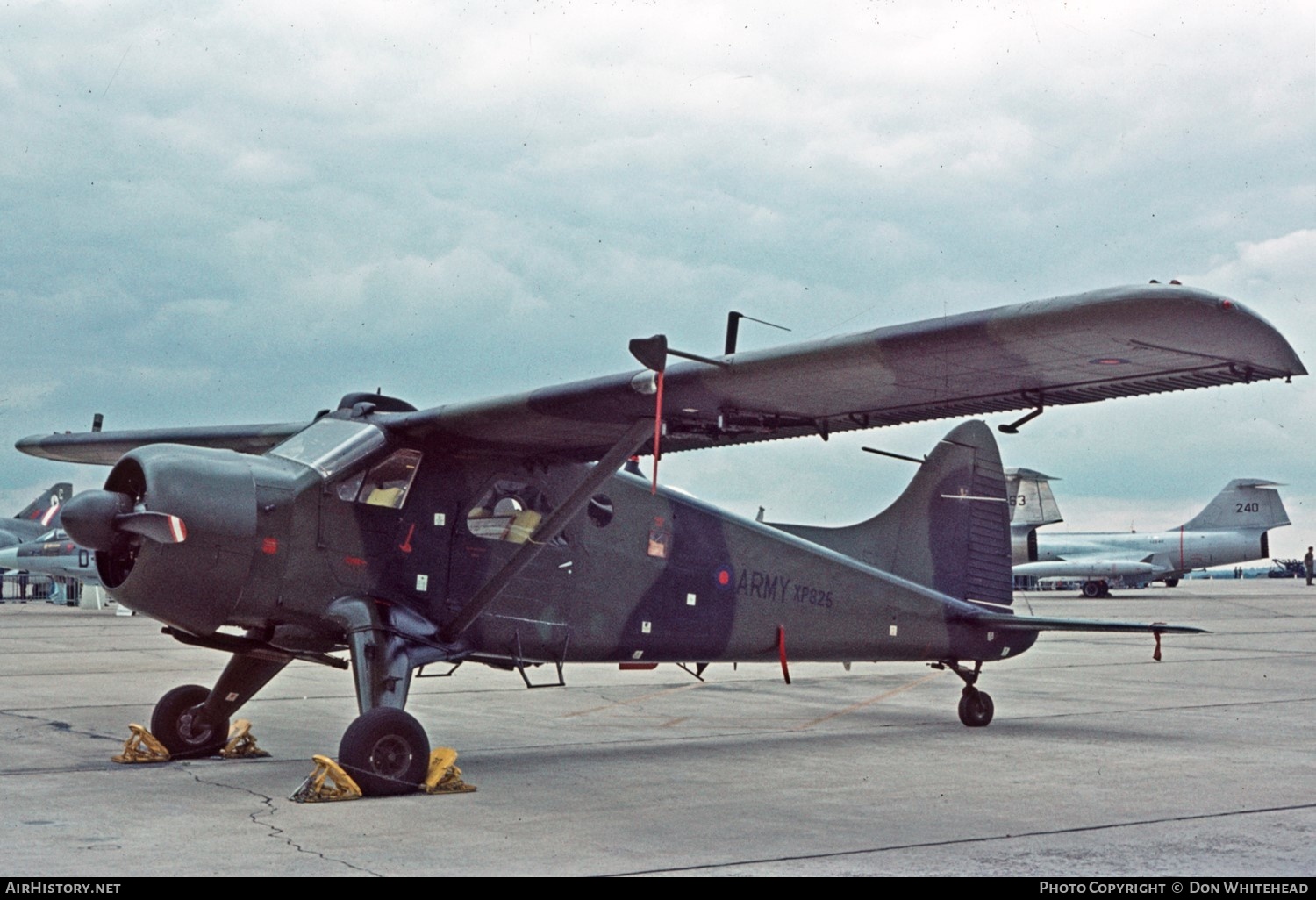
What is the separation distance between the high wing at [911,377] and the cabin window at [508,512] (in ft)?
0.97

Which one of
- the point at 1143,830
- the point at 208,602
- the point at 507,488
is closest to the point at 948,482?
the point at 507,488

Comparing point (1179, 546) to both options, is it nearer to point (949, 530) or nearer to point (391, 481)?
point (949, 530)

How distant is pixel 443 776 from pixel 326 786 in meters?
0.83

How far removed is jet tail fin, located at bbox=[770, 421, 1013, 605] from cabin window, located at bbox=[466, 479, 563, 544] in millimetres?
3576

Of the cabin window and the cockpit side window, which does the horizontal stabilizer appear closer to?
the cabin window

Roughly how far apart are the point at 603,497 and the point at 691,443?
100 centimetres

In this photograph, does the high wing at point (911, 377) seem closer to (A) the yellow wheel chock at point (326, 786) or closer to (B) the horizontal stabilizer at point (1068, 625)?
(A) the yellow wheel chock at point (326, 786)

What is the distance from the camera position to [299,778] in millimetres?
9680

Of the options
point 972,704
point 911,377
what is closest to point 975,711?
point 972,704

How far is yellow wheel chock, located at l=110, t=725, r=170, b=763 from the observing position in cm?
1042

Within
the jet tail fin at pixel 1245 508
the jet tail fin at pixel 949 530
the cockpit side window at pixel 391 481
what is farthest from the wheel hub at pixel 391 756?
the jet tail fin at pixel 1245 508

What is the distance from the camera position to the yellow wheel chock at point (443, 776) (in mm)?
8883

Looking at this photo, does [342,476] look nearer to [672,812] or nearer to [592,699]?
[672,812]
